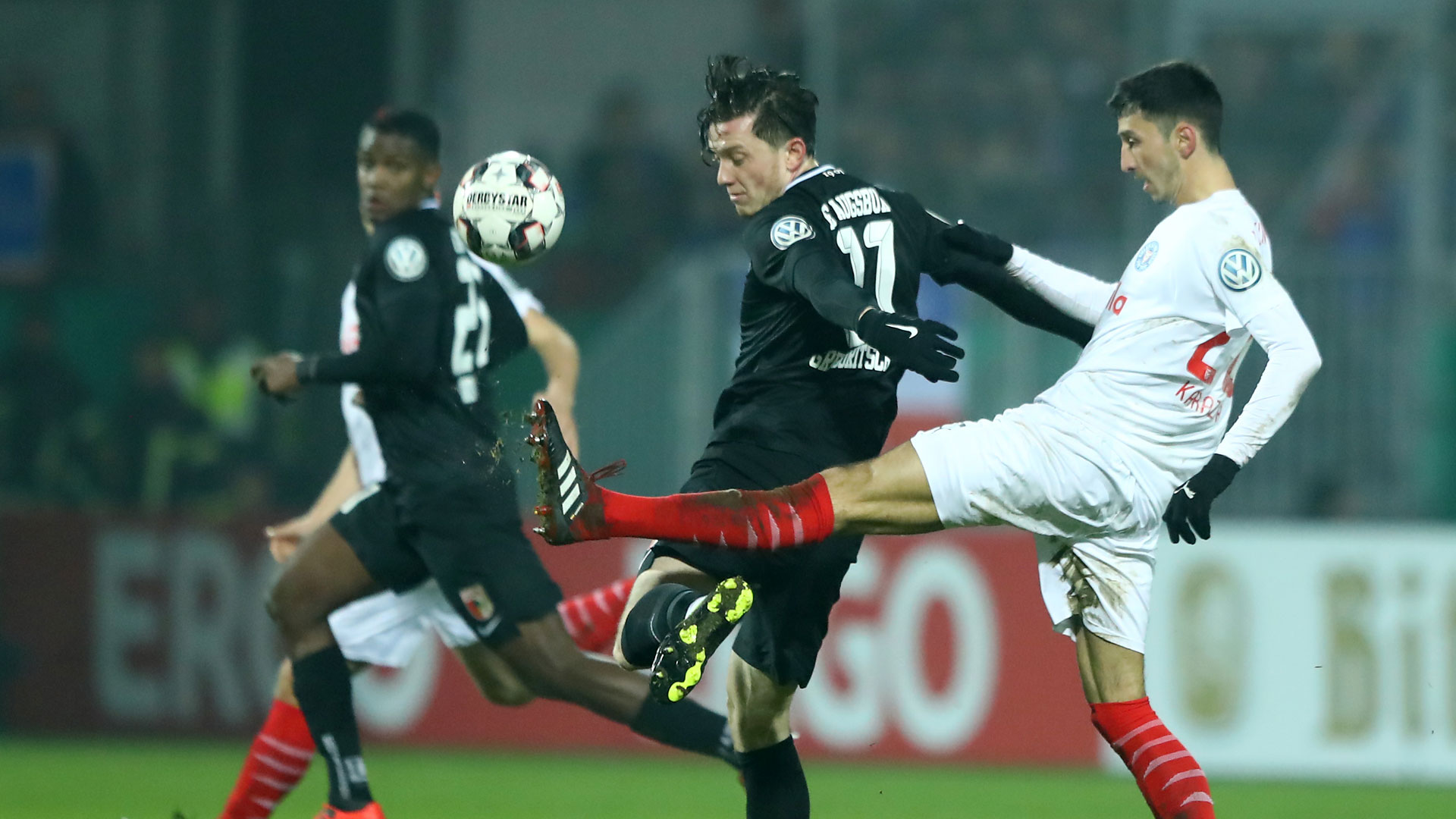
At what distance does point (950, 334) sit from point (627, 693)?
187 cm

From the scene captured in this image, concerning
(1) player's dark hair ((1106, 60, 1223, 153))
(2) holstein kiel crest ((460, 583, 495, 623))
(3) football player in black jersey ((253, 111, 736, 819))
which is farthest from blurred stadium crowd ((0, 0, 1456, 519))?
(1) player's dark hair ((1106, 60, 1223, 153))

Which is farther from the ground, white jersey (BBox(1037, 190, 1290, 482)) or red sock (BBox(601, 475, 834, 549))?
white jersey (BBox(1037, 190, 1290, 482))

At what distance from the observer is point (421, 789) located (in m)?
8.01

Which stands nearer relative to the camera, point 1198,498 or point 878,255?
point 1198,498

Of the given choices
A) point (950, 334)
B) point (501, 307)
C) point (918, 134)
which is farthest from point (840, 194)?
point (918, 134)

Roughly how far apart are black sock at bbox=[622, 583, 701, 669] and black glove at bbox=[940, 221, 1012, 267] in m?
1.19

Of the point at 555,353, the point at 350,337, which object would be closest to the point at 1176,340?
the point at 555,353

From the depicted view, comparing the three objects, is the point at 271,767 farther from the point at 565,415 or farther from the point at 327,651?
the point at 565,415

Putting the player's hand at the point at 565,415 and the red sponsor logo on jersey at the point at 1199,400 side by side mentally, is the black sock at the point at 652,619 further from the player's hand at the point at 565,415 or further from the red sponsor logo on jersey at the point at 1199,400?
the red sponsor logo on jersey at the point at 1199,400

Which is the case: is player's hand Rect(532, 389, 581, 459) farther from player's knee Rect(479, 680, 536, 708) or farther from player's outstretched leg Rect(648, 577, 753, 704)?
player's outstretched leg Rect(648, 577, 753, 704)

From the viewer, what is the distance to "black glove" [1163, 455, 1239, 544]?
429cm

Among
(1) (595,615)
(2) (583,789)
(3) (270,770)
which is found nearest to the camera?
(3) (270,770)

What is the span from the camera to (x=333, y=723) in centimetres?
561

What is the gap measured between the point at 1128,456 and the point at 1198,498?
0.29 m
